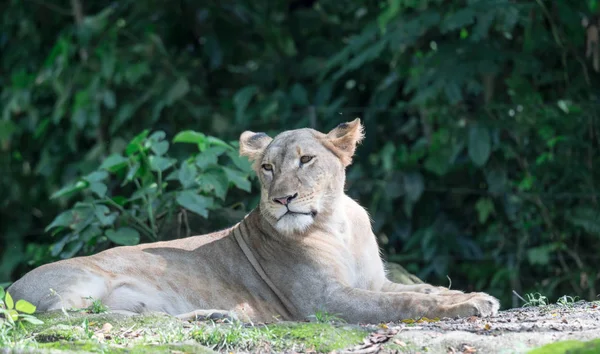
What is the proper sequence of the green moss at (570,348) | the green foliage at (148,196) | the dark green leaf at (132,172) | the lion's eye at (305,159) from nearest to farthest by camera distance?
the green moss at (570,348), the lion's eye at (305,159), the green foliage at (148,196), the dark green leaf at (132,172)

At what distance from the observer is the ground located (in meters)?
3.27

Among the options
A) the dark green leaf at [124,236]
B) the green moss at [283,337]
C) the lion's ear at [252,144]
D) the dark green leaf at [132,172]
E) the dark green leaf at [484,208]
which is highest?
the lion's ear at [252,144]

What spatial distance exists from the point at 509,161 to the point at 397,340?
15.9ft

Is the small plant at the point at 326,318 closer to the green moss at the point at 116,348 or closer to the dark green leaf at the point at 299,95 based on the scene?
the green moss at the point at 116,348

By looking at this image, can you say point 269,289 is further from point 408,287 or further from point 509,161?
point 509,161

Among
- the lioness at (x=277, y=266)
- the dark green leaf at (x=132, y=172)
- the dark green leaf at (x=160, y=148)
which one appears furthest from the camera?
the dark green leaf at (x=160, y=148)

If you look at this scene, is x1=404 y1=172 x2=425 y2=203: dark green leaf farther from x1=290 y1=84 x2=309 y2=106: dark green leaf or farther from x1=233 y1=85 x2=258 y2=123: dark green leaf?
x1=233 y1=85 x2=258 y2=123: dark green leaf

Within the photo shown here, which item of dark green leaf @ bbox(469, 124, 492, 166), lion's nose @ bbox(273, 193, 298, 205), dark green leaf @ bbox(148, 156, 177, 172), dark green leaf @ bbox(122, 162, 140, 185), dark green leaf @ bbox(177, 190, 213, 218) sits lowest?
dark green leaf @ bbox(469, 124, 492, 166)

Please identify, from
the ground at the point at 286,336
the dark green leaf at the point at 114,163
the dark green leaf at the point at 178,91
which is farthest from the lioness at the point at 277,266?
the dark green leaf at the point at 178,91

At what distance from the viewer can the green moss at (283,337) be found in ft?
11.4

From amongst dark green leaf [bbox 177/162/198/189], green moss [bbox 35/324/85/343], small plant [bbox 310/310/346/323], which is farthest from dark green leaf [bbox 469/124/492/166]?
green moss [bbox 35/324/85/343]

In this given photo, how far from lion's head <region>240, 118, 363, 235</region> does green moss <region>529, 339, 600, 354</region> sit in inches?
78.5

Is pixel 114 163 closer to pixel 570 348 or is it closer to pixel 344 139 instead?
pixel 344 139

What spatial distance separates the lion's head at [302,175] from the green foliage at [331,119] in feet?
3.99
